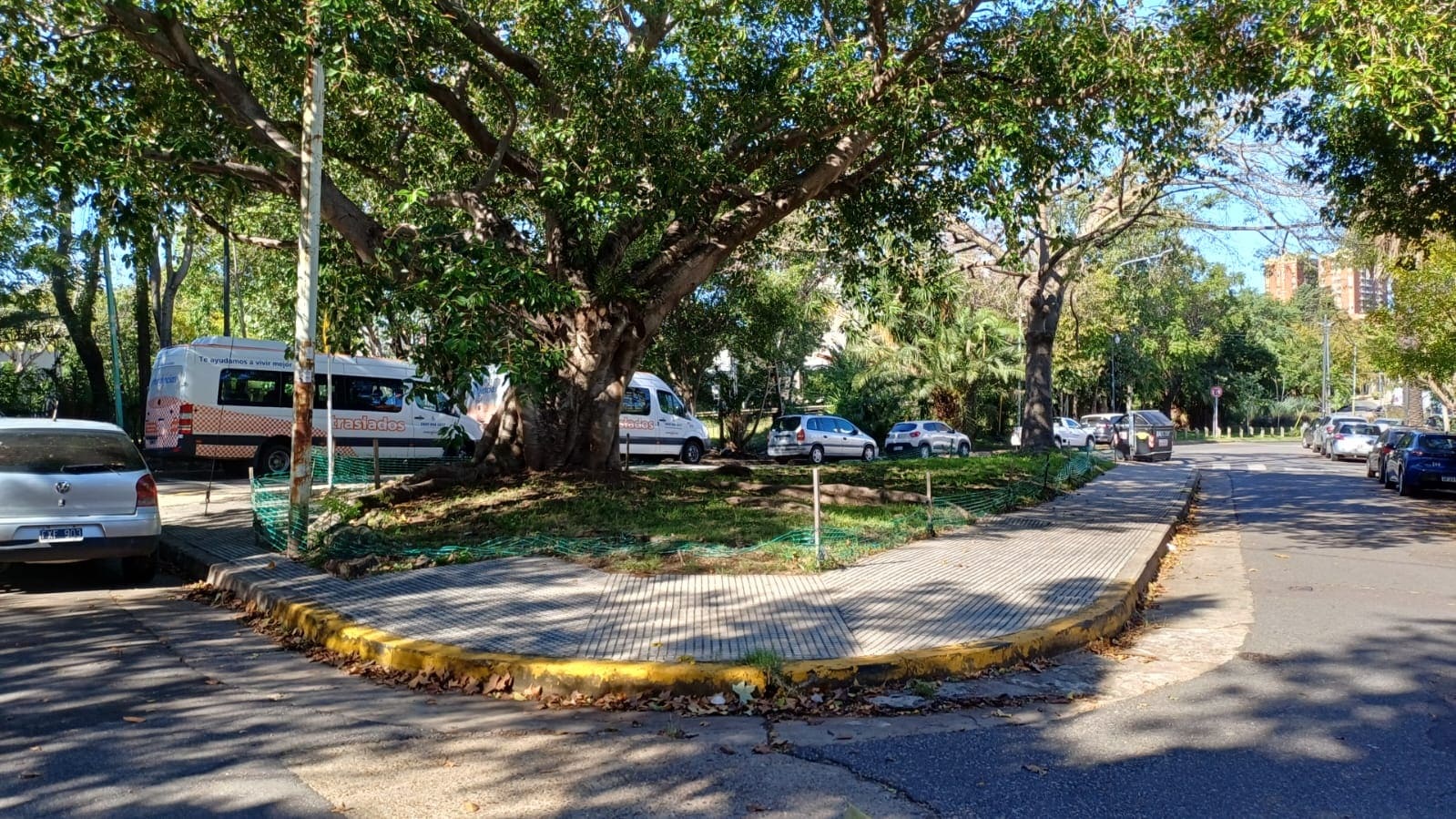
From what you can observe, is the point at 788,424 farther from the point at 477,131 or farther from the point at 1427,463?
the point at 477,131

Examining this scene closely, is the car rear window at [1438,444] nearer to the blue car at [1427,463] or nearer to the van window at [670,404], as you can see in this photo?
the blue car at [1427,463]

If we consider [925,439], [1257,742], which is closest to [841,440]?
[925,439]

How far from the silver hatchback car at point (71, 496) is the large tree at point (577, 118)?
2819mm

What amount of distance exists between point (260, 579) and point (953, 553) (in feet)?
21.6

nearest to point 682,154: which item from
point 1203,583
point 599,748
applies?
point 1203,583

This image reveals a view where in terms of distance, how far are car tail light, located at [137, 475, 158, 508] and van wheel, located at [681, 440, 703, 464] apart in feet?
57.9

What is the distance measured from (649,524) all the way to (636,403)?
1446 cm

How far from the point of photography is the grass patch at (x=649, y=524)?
9.12 metres

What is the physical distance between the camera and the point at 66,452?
8.77 meters

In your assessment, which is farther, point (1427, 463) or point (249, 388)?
point (1427, 463)

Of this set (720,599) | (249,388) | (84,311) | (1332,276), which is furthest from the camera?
(1332,276)

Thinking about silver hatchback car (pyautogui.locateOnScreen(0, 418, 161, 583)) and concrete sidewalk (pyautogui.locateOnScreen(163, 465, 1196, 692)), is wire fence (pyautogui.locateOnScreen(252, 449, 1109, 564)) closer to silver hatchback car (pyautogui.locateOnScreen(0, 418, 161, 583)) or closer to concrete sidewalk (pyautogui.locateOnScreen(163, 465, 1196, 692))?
concrete sidewalk (pyautogui.locateOnScreen(163, 465, 1196, 692))

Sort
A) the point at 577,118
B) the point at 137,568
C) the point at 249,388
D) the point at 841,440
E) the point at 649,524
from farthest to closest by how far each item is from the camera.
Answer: the point at 841,440, the point at 249,388, the point at 577,118, the point at 649,524, the point at 137,568

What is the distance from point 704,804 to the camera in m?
4.11
